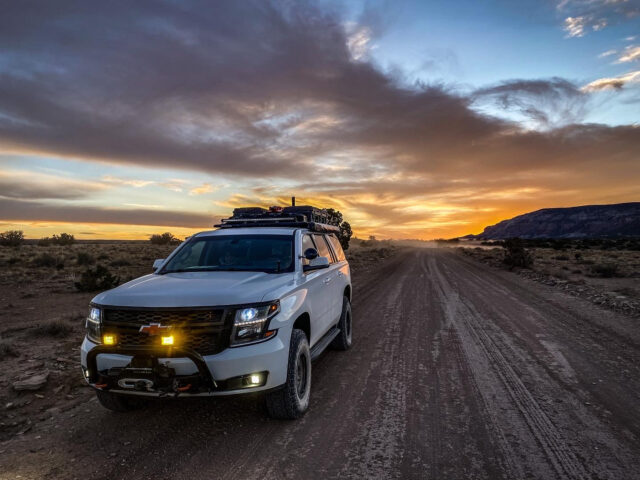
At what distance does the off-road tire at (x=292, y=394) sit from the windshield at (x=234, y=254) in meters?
0.97

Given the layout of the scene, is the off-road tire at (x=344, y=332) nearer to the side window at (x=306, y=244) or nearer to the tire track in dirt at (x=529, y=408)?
the side window at (x=306, y=244)

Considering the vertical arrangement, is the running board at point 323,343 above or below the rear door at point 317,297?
below

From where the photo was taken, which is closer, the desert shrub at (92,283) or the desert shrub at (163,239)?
the desert shrub at (92,283)

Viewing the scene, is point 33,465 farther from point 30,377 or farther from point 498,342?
point 498,342

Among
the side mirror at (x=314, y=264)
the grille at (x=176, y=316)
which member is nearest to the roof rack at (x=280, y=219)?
the side mirror at (x=314, y=264)

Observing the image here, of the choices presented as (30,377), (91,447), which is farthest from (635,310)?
(30,377)

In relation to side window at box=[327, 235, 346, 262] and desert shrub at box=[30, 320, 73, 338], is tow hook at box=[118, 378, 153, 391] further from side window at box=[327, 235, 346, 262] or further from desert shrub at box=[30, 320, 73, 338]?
desert shrub at box=[30, 320, 73, 338]

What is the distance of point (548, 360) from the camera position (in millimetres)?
6012

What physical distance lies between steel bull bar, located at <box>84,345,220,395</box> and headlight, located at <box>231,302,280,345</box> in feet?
1.19

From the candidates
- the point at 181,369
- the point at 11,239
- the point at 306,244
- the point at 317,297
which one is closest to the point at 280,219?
the point at 306,244

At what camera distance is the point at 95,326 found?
3.75m

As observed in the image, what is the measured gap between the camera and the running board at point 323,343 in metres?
4.82

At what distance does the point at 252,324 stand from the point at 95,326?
1531 millimetres

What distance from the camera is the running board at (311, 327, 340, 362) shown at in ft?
15.8
